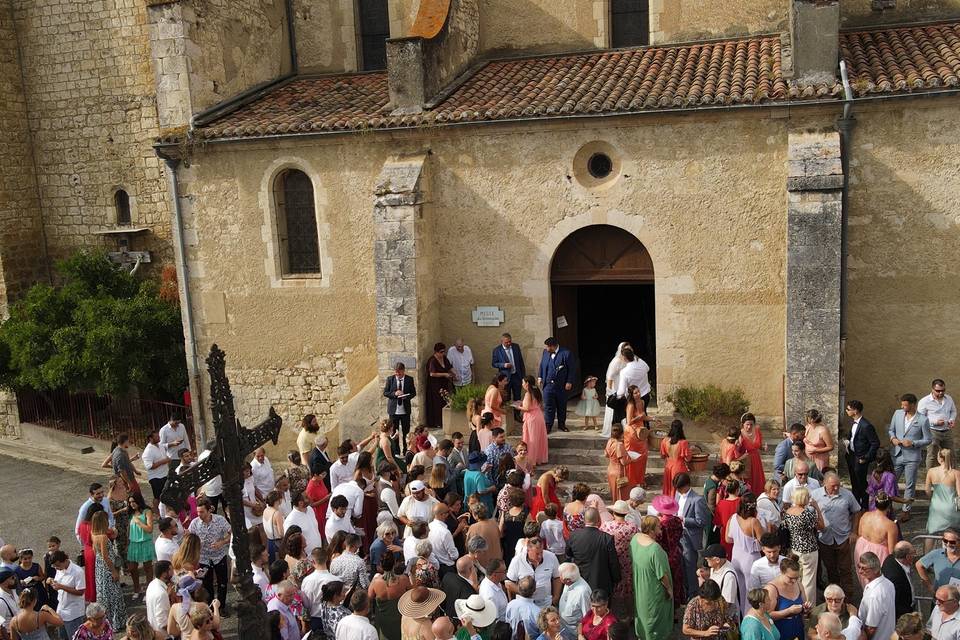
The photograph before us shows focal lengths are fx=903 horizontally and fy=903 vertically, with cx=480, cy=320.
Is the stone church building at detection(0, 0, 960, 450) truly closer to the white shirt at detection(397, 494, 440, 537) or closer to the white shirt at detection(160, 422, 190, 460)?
the white shirt at detection(160, 422, 190, 460)

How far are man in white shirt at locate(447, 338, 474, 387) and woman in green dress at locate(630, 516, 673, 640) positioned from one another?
624cm

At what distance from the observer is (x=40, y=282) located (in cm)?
1950

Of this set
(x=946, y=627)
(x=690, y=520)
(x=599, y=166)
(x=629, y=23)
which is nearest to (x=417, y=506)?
(x=690, y=520)

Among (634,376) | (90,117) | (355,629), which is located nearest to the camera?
(355,629)

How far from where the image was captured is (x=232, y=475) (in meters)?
7.42

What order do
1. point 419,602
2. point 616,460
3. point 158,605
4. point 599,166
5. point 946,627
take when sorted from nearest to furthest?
1. point 946,627
2. point 419,602
3. point 158,605
4. point 616,460
5. point 599,166

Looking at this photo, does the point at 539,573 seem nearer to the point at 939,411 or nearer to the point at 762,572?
the point at 762,572

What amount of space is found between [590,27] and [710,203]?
15.5 feet

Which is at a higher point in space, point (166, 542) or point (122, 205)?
point (122, 205)

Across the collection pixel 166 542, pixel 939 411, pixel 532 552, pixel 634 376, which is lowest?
pixel 166 542

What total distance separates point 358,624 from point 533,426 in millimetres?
5461

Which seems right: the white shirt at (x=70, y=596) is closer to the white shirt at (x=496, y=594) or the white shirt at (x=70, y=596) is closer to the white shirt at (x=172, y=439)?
the white shirt at (x=172, y=439)

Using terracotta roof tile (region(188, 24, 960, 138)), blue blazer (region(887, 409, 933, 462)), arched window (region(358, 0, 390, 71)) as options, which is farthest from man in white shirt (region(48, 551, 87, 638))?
arched window (region(358, 0, 390, 71))

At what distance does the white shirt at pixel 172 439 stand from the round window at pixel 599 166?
23.1ft
